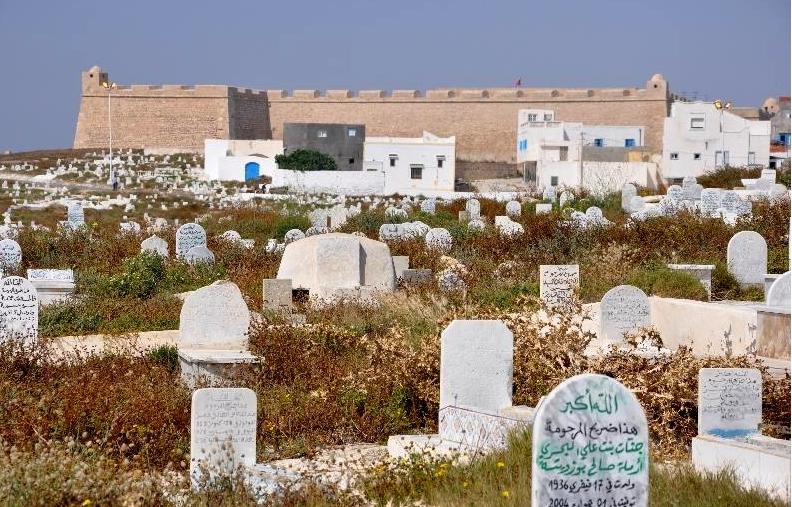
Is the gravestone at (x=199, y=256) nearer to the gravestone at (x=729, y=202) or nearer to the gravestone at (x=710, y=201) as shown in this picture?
the gravestone at (x=710, y=201)

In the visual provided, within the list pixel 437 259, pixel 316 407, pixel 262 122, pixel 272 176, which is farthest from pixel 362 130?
pixel 316 407

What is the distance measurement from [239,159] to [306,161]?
3.43 m

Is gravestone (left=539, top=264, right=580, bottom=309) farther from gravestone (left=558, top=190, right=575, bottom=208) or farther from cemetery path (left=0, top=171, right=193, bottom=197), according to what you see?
cemetery path (left=0, top=171, right=193, bottom=197)

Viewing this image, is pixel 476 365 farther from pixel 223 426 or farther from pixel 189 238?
pixel 189 238

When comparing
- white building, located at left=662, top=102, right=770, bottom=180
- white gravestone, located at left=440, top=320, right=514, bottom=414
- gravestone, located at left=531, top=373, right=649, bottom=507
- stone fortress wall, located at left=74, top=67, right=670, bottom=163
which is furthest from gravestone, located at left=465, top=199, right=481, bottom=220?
stone fortress wall, located at left=74, top=67, right=670, bottom=163

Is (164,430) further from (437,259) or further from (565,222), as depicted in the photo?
(565,222)

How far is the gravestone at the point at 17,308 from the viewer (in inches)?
481

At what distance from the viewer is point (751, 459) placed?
725 centimetres

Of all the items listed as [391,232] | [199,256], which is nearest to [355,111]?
[391,232]

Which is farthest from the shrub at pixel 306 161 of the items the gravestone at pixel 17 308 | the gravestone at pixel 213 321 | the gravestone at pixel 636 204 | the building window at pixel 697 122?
the gravestone at pixel 213 321

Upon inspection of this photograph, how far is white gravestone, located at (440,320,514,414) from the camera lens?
8.77 metres

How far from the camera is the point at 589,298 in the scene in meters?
15.1

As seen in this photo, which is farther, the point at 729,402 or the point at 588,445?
the point at 729,402

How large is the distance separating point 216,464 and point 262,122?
222 feet
